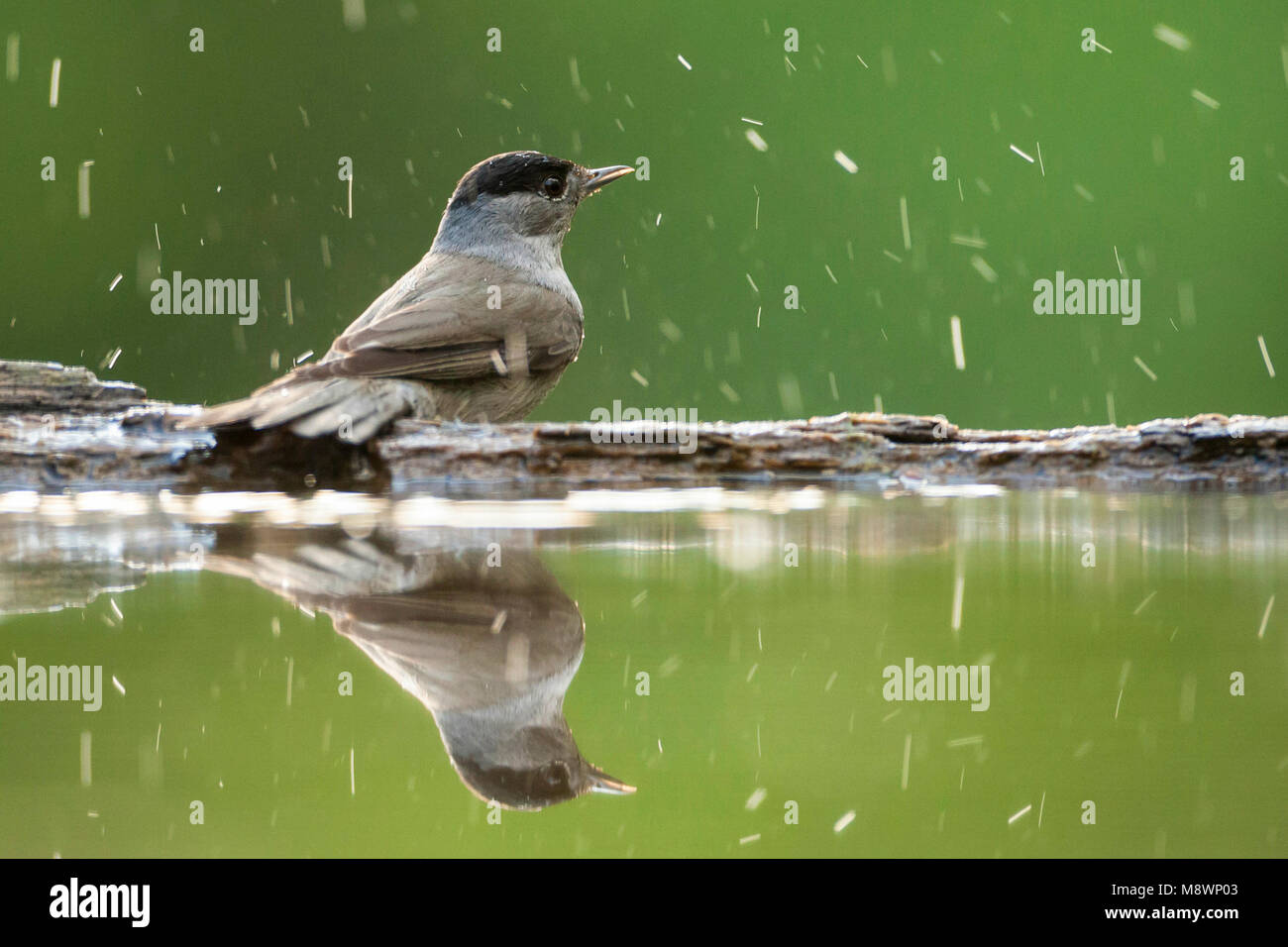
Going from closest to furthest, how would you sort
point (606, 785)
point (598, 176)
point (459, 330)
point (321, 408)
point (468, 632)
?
1. point (606, 785)
2. point (468, 632)
3. point (321, 408)
4. point (459, 330)
5. point (598, 176)

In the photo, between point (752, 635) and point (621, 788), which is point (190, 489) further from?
point (621, 788)

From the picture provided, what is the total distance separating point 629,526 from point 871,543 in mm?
604

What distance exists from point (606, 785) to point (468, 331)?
3.61 meters

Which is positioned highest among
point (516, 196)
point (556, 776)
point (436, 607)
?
point (516, 196)

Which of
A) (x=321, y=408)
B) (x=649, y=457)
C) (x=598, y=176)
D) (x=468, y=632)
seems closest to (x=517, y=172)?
(x=598, y=176)

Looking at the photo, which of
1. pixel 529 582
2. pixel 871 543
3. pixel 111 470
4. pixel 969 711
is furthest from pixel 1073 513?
pixel 111 470

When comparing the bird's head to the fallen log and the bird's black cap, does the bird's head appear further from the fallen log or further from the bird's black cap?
the fallen log

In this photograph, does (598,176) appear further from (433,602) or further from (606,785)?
(606,785)

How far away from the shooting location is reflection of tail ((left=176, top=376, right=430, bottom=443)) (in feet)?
12.6

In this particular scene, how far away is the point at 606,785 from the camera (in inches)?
47.4

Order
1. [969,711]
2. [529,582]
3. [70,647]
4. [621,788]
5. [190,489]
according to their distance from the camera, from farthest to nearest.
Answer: [190,489] → [529,582] → [70,647] → [969,711] → [621,788]

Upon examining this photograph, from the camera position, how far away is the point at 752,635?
178 cm

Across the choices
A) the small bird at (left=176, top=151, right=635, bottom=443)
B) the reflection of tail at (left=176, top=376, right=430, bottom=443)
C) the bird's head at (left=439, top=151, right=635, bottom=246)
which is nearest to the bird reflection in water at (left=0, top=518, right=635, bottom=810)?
the reflection of tail at (left=176, top=376, right=430, bottom=443)

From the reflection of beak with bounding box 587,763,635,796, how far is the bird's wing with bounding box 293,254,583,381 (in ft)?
10.6
